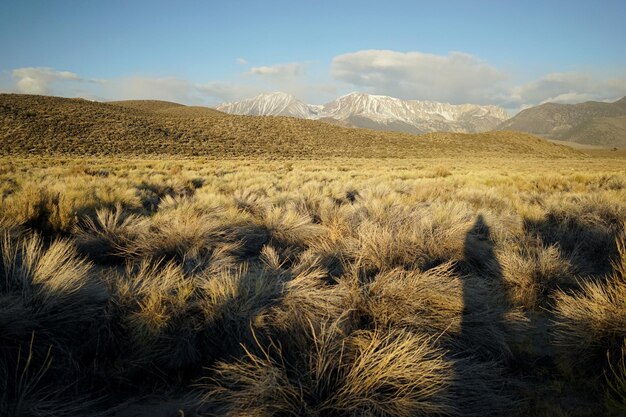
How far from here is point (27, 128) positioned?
137 ft

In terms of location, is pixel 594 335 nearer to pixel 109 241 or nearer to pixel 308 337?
pixel 308 337

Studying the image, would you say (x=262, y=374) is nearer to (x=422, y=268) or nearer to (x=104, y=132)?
(x=422, y=268)

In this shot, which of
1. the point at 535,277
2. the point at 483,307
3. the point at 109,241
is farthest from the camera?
the point at 109,241

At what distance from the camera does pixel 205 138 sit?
54.0 metres

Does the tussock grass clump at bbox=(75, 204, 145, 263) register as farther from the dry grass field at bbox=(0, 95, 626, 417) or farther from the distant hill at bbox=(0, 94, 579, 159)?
the distant hill at bbox=(0, 94, 579, 159)

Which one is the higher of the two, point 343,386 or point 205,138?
point 205,138

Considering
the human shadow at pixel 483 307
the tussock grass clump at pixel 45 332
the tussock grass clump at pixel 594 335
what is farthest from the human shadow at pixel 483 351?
the tussock grass clump at pixel 45 332

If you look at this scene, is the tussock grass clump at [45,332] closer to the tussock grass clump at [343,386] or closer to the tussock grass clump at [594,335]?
the tussock grass clump at [343,386]

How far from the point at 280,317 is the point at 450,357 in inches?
51.0

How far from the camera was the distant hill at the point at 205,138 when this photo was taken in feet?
131

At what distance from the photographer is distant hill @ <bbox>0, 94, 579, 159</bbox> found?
3988 cm

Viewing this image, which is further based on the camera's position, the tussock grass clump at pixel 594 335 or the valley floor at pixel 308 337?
the tussock grass clump at pixel 594 335

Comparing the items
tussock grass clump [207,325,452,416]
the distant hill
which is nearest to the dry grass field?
tussock grass clump [207,325,452,416]

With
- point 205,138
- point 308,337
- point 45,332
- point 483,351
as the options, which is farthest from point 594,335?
point 205,138
